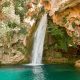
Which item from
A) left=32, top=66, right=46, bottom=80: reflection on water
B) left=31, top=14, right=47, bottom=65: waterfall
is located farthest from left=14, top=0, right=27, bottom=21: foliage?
left=32, top=66, right=46, bottom=80: reflection on water

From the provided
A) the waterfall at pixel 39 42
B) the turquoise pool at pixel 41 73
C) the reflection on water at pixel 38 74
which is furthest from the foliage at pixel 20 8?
the reflection on water at pixel 38 74

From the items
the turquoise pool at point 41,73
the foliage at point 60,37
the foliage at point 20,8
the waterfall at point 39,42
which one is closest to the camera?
the turquoise pool at point 41,73

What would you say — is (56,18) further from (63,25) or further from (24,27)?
(24,27)

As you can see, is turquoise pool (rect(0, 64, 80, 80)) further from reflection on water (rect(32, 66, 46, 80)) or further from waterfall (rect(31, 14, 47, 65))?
waterfall (rect(31, 14, 47, 65))

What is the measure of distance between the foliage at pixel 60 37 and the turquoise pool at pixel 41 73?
10.7 feet

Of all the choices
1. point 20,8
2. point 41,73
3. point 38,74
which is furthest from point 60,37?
point 38,74

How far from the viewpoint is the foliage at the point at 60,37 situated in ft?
118

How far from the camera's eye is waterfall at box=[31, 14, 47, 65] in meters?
37.1

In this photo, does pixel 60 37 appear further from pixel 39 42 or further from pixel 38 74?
pixel 38 74

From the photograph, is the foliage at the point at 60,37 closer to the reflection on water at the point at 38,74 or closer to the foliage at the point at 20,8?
the foliage at the point at 20,8

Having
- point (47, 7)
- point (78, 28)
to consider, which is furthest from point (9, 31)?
point (78, 28)

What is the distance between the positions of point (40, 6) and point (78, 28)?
5.91 m

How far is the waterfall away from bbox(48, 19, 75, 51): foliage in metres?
1.12

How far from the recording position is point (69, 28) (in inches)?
Result: 1372
